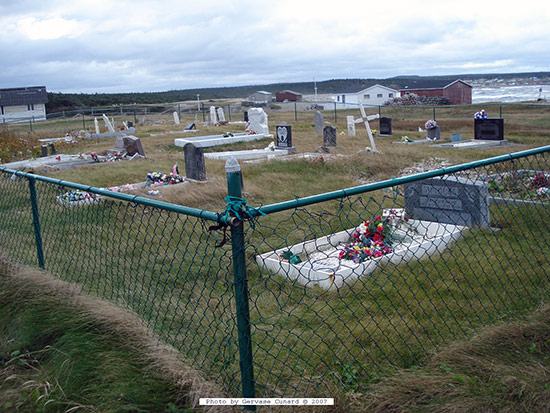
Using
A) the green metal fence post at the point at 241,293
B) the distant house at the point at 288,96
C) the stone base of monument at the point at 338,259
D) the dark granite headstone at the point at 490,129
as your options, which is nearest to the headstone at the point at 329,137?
the dark granite headstone at the point at 490,129

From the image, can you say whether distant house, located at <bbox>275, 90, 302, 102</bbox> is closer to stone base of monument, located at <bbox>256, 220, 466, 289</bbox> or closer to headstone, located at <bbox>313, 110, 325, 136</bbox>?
headstone, located at <bbox>313, 110, 325, 136</bbox>

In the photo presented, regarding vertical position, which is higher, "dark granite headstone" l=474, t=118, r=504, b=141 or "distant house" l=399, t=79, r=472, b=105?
"distant house" l=399, t=79, r=472, b=105

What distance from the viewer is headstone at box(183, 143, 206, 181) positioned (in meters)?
10.7

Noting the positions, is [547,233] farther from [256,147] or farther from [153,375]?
[256,147]

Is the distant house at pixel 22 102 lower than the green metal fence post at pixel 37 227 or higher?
higher

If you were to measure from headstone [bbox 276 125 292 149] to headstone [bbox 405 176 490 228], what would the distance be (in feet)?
31.9

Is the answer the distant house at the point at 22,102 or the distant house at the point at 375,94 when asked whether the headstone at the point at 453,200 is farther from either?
the distant house at the point at 22,102

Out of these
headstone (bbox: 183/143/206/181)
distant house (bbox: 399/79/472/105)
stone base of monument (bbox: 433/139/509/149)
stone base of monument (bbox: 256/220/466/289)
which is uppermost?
distant house (bbox: 399/79/472/105)

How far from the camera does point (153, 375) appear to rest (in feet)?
9.04

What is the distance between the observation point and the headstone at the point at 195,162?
35.0 ft

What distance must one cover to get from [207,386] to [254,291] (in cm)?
247

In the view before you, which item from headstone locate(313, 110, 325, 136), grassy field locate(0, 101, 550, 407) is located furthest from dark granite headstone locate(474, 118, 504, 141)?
grassy field locate(0, 101, 550, 407)

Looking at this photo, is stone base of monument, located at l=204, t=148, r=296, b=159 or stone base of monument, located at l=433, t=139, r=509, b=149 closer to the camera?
stone base of monument, located at l=204, t=148, r=296, b=159

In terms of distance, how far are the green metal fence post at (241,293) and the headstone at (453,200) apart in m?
4.27
